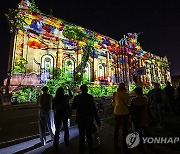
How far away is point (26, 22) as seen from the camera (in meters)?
23.2

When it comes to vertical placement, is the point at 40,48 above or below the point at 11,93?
above

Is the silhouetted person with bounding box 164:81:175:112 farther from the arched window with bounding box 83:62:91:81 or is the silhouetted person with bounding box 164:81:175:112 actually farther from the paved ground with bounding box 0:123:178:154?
the arched window with bounding box 83:62:91:81

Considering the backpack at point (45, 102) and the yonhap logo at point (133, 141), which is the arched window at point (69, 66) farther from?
the yonhap logo at point (133, 141)

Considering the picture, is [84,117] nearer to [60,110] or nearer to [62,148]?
[60,110]

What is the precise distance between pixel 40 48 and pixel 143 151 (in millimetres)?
22943

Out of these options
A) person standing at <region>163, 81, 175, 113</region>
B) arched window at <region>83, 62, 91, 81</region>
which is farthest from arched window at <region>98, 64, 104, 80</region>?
person standing at <region>163, 81, 175, 113</region>

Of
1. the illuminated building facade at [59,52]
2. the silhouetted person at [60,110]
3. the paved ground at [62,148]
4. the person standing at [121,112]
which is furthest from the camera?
the illuminated building facade at [59,52]

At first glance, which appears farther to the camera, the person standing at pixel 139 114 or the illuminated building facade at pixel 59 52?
the illuminated building facade at pixel 59 52

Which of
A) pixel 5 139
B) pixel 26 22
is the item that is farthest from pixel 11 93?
pixel 5 139

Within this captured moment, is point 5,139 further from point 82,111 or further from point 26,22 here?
point 26,22

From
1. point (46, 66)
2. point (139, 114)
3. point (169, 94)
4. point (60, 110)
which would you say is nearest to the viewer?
point (139, 114)

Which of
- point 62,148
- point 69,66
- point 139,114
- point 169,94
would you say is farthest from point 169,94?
point 69,66

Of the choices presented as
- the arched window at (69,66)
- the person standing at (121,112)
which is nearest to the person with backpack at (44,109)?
the person standing at (121,112)

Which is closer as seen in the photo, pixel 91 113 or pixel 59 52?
pixel 91 113
